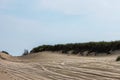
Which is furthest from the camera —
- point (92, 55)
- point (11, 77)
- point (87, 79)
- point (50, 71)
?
point (92, 55)

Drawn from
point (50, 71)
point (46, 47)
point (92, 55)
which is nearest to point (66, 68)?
point (50, 71)

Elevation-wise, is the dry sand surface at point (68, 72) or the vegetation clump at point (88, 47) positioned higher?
the vegetation clump at point (88, 47)

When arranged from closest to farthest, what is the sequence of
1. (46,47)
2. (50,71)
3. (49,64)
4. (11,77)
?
(11,77) → (50,71) → (49,64) → (46,47)

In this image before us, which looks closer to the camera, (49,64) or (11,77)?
(11,77)

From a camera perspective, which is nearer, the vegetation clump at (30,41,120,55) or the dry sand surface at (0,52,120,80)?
the dry sand surface at (0,52,120,80)

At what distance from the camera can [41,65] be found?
2758 cm

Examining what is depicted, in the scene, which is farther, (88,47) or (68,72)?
(88,47)

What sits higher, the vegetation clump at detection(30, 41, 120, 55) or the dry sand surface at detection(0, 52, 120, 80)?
the vegetation clump at detection(30, 41, 120, 55)

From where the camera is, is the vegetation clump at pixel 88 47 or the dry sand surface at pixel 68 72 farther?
the vegetation clump at pixel 88 47

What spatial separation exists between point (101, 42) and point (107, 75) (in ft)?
44.9

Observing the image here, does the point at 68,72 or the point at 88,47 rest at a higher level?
the point at 88,47

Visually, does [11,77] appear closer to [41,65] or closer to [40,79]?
[40,79]

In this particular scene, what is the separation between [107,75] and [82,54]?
13.9 m

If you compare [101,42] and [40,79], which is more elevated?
[101,42]
